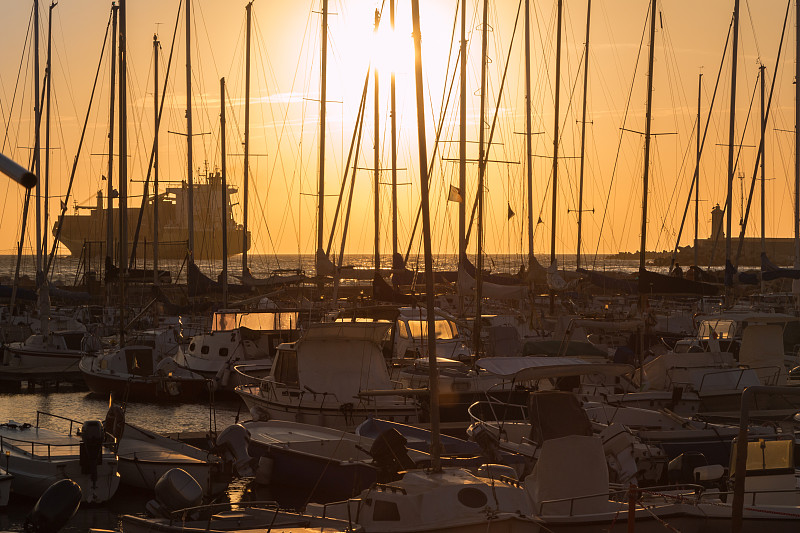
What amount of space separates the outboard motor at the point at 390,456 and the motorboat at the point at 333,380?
5829 mm

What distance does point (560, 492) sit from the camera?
12023mm

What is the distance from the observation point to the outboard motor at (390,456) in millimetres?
14359

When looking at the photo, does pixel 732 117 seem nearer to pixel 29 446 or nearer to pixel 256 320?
pixel 256 320

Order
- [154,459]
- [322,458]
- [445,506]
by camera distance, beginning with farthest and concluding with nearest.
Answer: [154,459], [322,458], [445,506]

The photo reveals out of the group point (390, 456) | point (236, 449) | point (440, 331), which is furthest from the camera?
point (440, 331)

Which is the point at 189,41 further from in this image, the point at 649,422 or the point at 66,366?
the point at 649,422

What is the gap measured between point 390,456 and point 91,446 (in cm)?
520

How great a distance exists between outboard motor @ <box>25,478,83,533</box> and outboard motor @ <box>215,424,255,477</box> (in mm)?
4448

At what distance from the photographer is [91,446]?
52.6ft

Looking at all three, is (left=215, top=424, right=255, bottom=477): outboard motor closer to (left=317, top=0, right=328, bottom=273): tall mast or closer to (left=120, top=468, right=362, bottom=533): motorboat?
(left=120, top=468, right=362, bottom=533): motorboat

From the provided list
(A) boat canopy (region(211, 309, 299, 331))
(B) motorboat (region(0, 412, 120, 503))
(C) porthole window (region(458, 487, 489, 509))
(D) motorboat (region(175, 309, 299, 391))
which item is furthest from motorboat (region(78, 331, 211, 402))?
(C) porthole window (region(458, 487, 489, 509))

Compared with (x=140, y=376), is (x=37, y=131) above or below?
Result: above

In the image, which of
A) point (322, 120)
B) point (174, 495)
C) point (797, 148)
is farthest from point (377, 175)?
point (174, 495)

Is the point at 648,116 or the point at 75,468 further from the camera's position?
the point at 648,116
